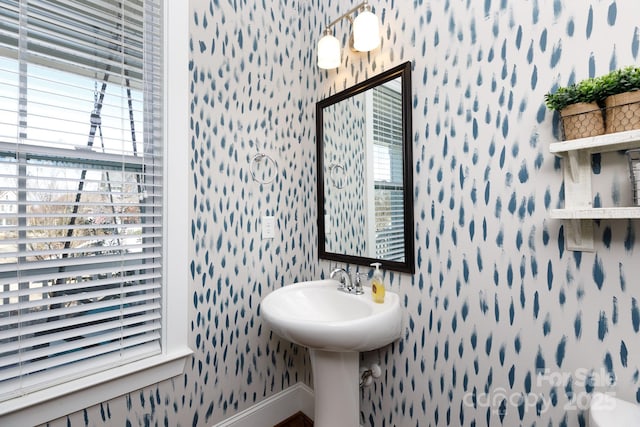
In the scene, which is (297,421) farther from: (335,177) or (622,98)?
(622,98)

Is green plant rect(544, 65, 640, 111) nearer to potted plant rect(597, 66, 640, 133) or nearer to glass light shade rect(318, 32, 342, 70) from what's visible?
potted plant rect(597, 66, 640, 133)

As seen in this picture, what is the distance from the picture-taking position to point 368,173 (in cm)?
156

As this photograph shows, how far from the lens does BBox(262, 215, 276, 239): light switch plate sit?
1.74m

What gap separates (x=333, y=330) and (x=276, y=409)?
1004 millimetres

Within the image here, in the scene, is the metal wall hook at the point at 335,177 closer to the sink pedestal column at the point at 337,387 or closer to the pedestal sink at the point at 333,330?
the pedestal sink at the point at 333,330

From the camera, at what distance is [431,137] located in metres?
1.28

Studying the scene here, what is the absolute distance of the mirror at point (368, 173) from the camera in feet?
4.53

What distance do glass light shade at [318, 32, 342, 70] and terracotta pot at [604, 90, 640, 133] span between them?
1.12 m

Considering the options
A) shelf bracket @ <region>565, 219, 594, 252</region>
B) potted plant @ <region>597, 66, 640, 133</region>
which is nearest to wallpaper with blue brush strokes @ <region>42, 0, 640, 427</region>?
shelf bracket @ <region>565, 219, 594, 252</region>

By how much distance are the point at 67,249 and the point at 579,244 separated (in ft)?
5.71

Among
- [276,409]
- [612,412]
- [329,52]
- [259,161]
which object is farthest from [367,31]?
[276,409]

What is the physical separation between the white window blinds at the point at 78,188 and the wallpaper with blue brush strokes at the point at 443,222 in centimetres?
20

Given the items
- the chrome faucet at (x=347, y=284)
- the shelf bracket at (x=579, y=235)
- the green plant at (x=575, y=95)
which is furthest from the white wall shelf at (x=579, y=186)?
the chrome faucet at (x=347, y=284)

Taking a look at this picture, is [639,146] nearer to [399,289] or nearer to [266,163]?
[399,289]
